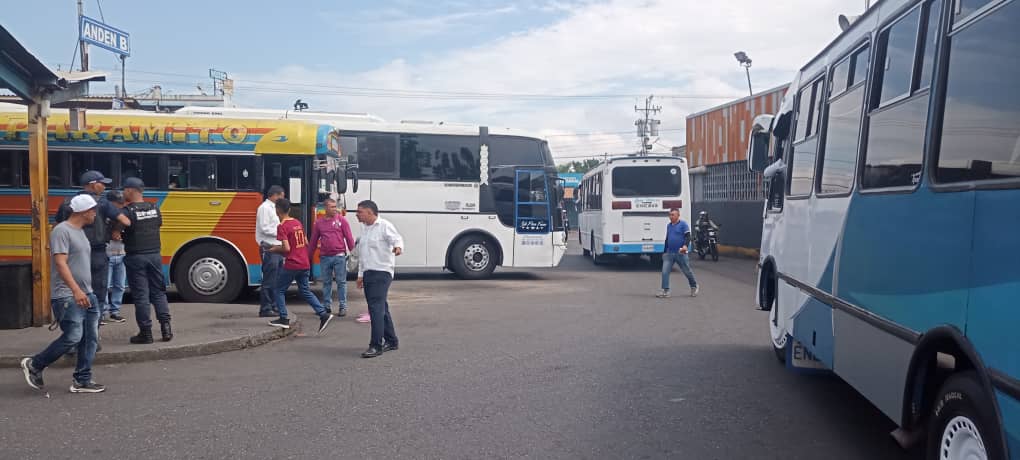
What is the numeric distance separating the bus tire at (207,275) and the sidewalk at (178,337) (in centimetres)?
173

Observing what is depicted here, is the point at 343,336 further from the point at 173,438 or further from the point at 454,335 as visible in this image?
the point at 173,438

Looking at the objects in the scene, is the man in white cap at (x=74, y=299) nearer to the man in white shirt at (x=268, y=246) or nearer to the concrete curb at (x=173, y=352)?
the concrete curb at (x=173, y=352)

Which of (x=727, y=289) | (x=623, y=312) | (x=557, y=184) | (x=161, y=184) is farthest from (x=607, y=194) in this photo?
(x=161, y=184)

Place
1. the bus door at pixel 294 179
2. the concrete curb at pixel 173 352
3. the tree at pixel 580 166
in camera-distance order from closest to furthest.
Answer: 1. the concrete curb at pixel 173 352
2. the bus door at pixel 294 179
3. the tree at pixel 580 166

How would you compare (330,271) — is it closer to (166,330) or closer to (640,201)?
(166,330)

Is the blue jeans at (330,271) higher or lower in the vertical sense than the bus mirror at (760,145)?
lower

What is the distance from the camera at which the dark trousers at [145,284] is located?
337 inches

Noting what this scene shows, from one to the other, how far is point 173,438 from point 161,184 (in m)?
8.49

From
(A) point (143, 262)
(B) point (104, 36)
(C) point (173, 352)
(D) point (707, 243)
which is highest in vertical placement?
(B) point (104, 36)

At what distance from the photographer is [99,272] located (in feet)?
26.2

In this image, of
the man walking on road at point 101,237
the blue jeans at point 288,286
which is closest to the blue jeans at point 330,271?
the blue jeans at point 288,286

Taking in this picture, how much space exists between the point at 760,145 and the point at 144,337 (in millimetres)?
6875

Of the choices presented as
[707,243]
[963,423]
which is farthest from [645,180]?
[963,423]

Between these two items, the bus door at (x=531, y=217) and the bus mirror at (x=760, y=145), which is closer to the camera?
the bus mirror at (x=760, y=145)
